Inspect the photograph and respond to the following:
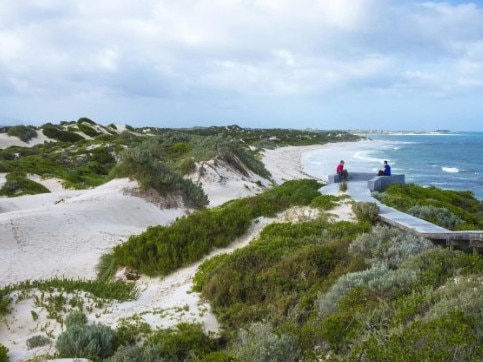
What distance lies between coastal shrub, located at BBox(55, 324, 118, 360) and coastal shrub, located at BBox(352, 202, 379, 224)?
7343 mm

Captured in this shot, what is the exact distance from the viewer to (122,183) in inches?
826

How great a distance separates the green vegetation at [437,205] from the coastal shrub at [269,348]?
808cm

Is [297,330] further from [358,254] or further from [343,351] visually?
[358,254]

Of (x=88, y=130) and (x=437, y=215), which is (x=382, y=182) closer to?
(x=437, y=215)

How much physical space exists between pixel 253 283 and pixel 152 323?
1.99 metres

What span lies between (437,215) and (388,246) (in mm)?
5036

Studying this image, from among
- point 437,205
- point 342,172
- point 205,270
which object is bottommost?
point 205,270

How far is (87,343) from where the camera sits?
22.1 ft

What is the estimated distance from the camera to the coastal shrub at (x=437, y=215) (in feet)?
41.6

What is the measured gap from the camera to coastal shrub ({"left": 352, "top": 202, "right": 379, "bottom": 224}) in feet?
39.1

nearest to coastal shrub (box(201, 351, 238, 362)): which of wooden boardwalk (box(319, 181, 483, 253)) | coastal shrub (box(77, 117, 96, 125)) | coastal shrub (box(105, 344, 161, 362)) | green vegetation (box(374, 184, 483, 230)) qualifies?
coastal shrub (box(105, 344, 161, 362))

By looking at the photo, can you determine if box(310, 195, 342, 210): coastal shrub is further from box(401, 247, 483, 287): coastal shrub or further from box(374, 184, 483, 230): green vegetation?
box(401, 247, 483, 287): coastal shrub

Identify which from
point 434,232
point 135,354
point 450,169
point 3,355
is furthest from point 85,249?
point 450,169

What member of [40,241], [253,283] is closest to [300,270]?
[253,283]
